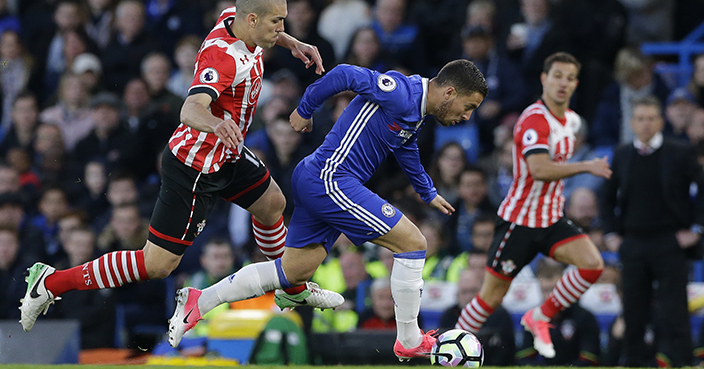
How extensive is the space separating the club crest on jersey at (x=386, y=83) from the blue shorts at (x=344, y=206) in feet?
2.02

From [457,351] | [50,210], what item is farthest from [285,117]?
[457,351]

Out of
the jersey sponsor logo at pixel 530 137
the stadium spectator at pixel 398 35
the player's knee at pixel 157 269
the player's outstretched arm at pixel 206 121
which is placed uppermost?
the stadium spectator at pixel 398 35

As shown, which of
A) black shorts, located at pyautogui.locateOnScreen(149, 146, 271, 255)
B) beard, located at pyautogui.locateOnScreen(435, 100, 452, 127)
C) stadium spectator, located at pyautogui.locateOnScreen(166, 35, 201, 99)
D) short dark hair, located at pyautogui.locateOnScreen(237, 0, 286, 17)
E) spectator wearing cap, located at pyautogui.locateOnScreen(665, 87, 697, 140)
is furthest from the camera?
stadium spectator, located at pyautogui.locateOnScreen(166, 35, 201, 99)

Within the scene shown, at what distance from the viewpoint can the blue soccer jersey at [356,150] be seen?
5762mm

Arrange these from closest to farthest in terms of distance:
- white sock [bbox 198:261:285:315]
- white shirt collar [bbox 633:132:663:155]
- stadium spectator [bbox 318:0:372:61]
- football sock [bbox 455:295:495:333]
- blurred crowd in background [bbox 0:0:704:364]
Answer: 1. white sock [bbox 198:261:285:315]
2. football sock [bbox 455:295:495:333]
3. white shirt collar [bbox 633:132:663:155]
4. blurred crowd in background [bbox 0:0:704:364]
5. stadium spectator [bbox 318:0:372:61]

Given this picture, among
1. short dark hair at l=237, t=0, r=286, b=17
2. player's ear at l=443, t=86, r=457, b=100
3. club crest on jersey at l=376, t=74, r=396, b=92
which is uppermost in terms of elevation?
short dark hair at l=237, t=0, r=286, b=17

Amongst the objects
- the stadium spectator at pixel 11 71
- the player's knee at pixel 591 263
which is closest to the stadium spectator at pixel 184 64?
the stadium spectator at pixel 11 71

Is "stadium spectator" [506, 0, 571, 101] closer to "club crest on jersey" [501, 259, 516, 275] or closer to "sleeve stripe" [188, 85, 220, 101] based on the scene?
"club crest on jersey" [501, 259, 516, 275]

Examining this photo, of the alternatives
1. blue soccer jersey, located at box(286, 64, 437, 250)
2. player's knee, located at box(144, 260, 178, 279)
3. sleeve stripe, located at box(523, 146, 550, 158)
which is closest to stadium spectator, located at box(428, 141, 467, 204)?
sleeve stripe, located at box(523, 146, 550, 158)

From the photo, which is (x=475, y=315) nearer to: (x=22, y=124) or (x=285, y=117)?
(x=285, y=117)

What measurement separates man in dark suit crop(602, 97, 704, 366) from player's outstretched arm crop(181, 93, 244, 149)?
418 cm

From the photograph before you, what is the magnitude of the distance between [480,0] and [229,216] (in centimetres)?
396

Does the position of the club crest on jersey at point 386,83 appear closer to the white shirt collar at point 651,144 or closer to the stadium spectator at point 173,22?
the white shirt collar at point 651,144

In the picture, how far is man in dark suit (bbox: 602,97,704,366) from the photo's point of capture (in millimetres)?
8102
